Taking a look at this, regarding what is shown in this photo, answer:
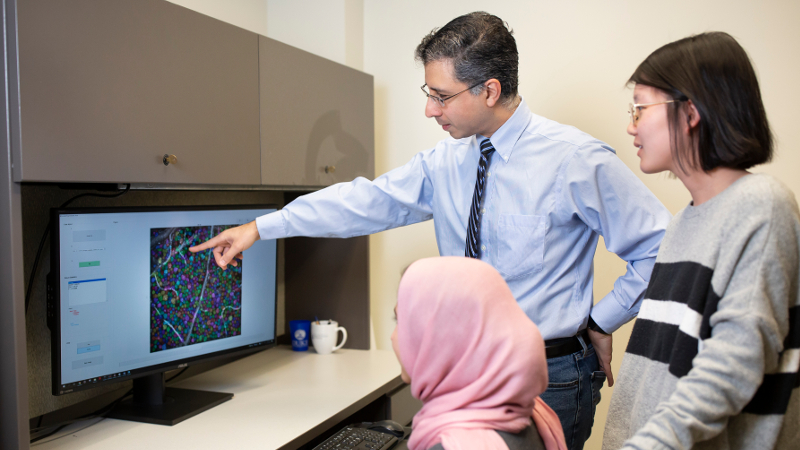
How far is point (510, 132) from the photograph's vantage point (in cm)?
143

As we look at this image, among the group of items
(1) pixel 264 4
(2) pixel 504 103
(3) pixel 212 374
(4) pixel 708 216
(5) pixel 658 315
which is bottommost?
(3) pixel 212 374

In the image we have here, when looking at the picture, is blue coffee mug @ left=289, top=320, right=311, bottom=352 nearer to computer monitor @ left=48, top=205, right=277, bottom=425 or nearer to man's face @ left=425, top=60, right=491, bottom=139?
computer monitor @ left=48, top=205, right=277, bottom=425

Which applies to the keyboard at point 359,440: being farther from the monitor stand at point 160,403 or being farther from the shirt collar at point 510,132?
the shirt collar at point 510,132

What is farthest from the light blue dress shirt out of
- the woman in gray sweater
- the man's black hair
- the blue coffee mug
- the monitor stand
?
the blue coffee mug

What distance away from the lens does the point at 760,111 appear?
2.75ft

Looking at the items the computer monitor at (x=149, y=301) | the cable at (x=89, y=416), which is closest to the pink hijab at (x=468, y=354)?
the computer monitor at (x=149, y=301)

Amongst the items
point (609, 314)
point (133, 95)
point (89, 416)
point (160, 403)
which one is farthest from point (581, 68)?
point (89, 416)

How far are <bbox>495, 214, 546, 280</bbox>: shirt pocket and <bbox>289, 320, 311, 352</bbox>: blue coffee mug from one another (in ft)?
3.51

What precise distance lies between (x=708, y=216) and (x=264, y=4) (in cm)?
198

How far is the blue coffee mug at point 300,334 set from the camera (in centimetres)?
223

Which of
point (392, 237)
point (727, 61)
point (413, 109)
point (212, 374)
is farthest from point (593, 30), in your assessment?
point (212, 374)

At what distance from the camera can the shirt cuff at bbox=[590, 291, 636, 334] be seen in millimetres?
1355

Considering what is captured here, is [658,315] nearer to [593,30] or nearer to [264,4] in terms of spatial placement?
[593,30]

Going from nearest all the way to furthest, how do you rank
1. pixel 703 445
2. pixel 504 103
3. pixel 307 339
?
1. pixel 703 445
2. pixel 504 103
3. pixel 307 339
